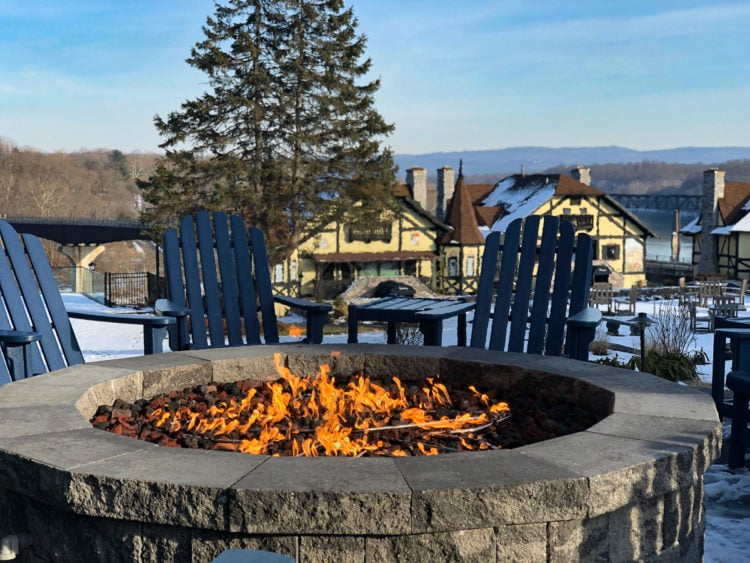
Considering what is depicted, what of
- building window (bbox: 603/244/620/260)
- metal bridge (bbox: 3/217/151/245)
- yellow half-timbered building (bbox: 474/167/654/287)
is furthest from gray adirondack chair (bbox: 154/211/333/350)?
metal bridge (bbox: 3/217/151/245)

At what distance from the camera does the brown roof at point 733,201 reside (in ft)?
110

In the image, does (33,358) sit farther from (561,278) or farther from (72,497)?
(561,278)

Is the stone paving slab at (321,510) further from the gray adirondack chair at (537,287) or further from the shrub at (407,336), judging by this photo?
the shrub at (407,336)

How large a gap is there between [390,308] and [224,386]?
4.90ft

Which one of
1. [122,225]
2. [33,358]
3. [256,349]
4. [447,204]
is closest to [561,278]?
[256,349]

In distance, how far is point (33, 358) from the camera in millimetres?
4668

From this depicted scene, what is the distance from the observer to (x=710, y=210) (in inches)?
1378

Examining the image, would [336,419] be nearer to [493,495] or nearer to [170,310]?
[493,495]

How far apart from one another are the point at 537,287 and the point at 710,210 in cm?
3280

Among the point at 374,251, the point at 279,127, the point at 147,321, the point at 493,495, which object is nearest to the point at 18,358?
the point at 147,321

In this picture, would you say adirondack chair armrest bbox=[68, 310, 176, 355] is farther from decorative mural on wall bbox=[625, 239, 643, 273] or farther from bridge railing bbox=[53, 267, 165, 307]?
decorative mural on wall bbox=[625, 239, 643, 273]

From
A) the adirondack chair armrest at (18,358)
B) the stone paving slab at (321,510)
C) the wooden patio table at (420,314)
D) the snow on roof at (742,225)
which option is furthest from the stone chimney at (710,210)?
the stone paving slab at (321,510)

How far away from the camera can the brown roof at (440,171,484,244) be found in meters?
31.0

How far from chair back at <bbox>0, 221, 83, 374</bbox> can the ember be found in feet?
3.94
